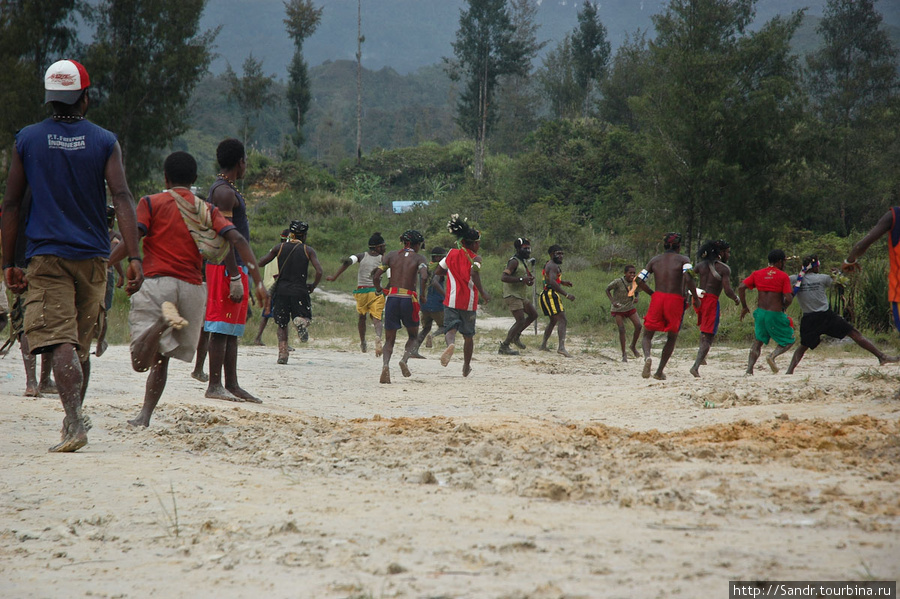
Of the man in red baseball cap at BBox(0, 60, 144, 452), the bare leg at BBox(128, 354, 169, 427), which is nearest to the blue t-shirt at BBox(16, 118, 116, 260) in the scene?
the man in red baseball cap at BBox(0, 60, 144, 452)

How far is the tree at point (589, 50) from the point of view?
49.7 m

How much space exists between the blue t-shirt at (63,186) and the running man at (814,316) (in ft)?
27.9

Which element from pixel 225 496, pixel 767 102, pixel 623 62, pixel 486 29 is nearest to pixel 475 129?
pixel 486 29

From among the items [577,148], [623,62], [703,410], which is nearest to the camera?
[703,410]

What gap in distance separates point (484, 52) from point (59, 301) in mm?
45217

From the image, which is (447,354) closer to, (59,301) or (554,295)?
(554,295)

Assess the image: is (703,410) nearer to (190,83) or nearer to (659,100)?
(659,100)

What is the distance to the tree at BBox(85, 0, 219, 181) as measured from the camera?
24188 millimetres

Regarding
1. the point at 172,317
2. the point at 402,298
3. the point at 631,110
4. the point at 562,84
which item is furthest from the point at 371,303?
the point at 562,84

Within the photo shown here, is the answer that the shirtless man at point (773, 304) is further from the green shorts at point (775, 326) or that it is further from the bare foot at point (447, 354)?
the bare foot at point (447, 354)

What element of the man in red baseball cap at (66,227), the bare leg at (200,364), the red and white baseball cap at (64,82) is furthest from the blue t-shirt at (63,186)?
the bare leg at (200,364)

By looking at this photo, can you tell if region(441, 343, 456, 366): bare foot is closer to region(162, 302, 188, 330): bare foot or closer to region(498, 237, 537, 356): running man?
region(498, 237, 537, 356): running man

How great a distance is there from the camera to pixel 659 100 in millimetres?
25000

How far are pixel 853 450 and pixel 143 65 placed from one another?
2525 cm
